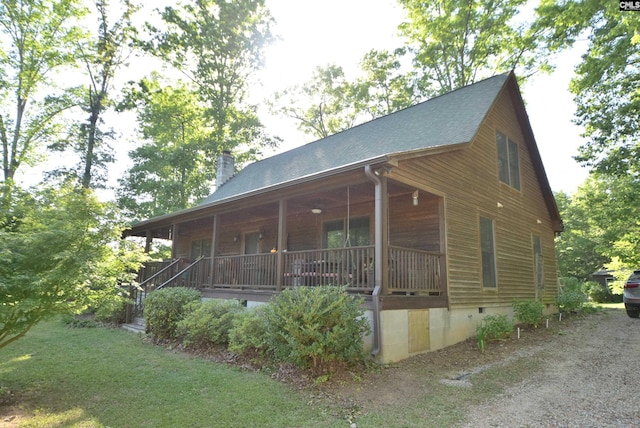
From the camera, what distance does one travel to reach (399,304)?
6.76 meters

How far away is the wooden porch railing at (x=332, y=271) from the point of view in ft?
23.2

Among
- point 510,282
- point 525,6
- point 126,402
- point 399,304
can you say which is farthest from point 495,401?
point 525,6

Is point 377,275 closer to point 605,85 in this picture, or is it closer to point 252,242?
point 252,242

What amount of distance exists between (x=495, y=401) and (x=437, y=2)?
2310 centimetres

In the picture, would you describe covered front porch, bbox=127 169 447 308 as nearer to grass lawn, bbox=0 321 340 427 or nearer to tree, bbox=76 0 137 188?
grass lawn, bbox=0 321 340 427

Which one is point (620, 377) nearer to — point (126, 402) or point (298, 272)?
point (298, 272)

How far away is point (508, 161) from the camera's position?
1188cm

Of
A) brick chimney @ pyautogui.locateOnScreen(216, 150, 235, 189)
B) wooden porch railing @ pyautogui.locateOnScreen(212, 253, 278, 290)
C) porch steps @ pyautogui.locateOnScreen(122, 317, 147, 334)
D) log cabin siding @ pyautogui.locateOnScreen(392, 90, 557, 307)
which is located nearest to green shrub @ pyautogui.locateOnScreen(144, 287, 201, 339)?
porch steps @ pyautogui.locateOnScreen(122, 317, 147, 334)

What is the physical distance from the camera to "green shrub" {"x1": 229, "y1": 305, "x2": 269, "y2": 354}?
643cm

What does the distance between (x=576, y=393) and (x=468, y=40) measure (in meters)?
21.8

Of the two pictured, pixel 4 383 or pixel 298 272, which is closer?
pixel 4 383

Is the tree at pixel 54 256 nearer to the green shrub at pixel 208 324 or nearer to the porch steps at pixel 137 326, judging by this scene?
the green shrub at pixel 208 324

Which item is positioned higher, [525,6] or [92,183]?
[525,6]

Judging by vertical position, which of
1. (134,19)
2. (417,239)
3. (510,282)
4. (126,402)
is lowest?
(126,402)
